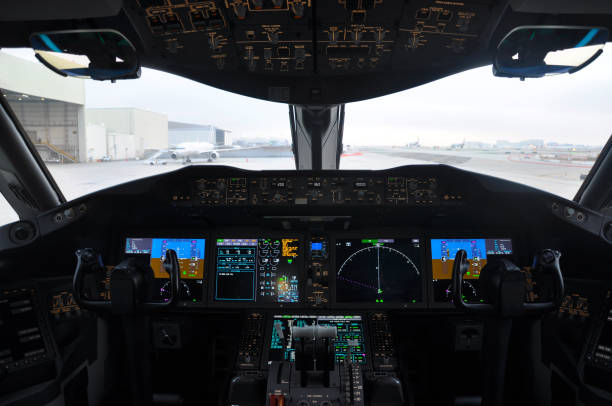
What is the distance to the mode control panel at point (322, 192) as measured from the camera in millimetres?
2213

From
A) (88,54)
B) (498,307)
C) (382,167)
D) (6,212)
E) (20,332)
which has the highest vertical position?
(88,54)

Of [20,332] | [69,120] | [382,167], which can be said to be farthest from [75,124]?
[382,167]

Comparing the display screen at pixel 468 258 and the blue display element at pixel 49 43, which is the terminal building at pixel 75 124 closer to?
the blue display element at pixel 49 43

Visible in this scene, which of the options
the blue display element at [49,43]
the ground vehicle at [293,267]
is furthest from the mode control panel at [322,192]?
the blue display element at [49,43]

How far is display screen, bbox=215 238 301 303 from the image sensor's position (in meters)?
2.32

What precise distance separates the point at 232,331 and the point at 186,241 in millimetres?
644

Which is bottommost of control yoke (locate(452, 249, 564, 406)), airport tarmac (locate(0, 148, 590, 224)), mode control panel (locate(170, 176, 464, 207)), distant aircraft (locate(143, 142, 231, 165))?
control yoke (locate(452, 249, 564, 406))

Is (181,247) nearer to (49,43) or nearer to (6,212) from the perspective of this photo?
(6,212)

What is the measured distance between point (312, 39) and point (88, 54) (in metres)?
0.99

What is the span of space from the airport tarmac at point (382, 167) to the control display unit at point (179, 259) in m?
0.43

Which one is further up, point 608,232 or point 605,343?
point 608,232

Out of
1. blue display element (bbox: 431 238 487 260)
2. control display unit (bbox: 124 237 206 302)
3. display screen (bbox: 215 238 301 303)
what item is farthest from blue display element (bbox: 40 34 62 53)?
blue display element (bbox: 431 238 487 260)

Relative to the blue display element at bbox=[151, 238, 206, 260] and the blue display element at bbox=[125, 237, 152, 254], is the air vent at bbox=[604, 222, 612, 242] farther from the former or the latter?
the blue display element at bbox=[125, 237, 152, 254]

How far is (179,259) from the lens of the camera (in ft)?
7.80
